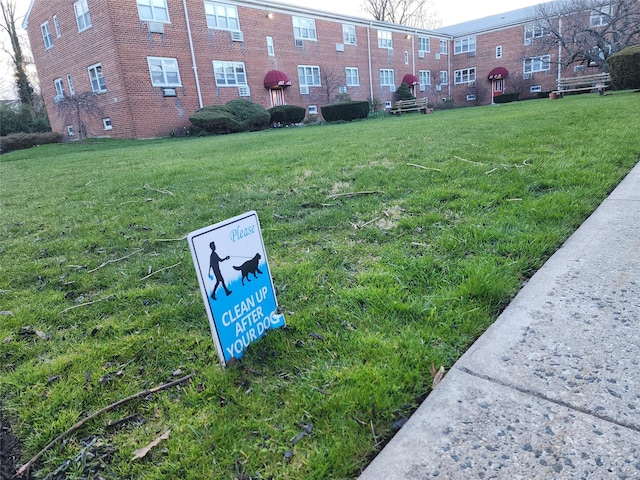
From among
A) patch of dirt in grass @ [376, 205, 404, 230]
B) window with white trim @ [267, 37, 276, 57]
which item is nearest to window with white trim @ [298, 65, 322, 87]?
window with white trim @ [267, 37, 276, 57]

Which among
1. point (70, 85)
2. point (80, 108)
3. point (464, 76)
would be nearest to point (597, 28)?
point (464, 76)

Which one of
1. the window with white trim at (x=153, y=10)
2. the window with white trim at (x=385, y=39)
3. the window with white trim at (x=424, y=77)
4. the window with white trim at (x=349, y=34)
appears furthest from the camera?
the window with white trim at (x=424, y=77)

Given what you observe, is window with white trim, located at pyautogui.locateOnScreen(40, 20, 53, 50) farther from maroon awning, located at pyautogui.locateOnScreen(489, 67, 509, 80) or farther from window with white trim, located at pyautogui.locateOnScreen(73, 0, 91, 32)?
maroon awning, located at pyautogui.locateOnScreen(489, 67, 509, 80)

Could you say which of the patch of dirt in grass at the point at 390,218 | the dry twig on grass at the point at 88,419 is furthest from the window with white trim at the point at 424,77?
the dry twig on grass at the point at 88,419

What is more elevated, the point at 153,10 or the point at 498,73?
the point at 153,10

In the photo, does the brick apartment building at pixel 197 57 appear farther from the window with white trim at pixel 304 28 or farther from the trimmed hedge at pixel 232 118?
the trimmed hedge at pixel 232 118

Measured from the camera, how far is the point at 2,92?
3083cm

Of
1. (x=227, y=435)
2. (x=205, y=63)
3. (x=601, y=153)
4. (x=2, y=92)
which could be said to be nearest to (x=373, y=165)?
→ (x=601, y=153)

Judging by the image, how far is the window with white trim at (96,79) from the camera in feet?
62.9

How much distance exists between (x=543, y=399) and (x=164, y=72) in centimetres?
2137

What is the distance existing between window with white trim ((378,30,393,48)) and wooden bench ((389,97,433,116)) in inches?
365

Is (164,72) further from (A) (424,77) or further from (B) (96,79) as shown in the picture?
(A) (424,77)

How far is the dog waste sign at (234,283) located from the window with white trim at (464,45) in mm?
40096

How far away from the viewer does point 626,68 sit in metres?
15.4
